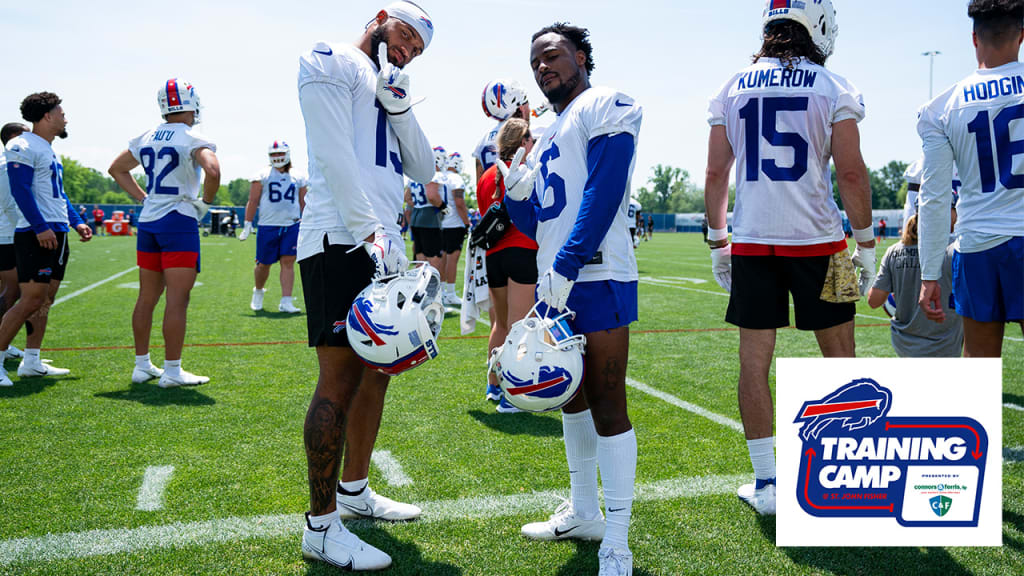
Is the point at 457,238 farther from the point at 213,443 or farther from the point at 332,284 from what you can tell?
the point at 332,284

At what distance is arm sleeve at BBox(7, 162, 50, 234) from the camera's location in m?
5.91

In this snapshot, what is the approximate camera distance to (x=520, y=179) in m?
2.83

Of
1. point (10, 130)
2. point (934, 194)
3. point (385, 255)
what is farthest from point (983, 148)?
point (10, 130)

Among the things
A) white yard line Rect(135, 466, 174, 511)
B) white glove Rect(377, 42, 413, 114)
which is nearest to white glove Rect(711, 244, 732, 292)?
white glove Rect(377, 42, 413, 114)

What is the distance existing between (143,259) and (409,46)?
144 inches

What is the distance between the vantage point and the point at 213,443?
423cm

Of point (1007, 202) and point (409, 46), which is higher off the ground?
point (409, 46)

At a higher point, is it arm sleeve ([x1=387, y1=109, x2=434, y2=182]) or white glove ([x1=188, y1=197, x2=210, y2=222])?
arm sleeve ([x1=387, y1=109, x2=434, y2=182])

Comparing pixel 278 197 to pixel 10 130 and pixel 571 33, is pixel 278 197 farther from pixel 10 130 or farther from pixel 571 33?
pixel 571 33

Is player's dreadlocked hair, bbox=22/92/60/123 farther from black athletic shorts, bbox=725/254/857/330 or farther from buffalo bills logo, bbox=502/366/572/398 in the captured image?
black athletic shorts, bbox=725/254/857/330

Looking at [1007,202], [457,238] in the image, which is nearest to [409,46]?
[1007,202]

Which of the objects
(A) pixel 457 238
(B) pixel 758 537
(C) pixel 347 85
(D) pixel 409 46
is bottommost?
(B) pixel 758 537

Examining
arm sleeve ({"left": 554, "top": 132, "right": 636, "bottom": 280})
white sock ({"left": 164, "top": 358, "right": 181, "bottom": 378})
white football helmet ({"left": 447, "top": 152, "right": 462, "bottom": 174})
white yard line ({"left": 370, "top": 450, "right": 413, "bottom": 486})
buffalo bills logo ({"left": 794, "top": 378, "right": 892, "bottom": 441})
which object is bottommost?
white yard line ({"left": 370, "top": 450, "right": 413, "bottom": 486})

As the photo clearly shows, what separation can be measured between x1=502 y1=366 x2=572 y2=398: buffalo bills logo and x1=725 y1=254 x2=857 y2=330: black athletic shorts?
48.3 inches
